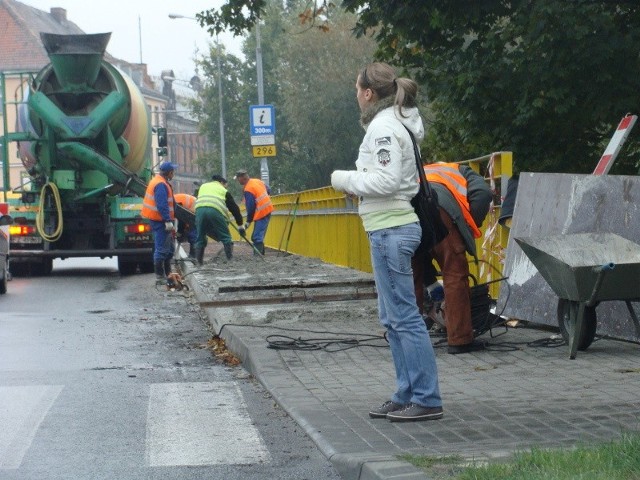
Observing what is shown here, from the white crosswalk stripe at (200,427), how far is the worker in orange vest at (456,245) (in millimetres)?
1710

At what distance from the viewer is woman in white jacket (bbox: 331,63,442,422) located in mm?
6789

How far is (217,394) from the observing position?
8625mm

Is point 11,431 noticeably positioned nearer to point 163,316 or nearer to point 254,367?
point 254,367

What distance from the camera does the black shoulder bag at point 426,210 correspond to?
23.5 ft

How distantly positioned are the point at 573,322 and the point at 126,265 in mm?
15808

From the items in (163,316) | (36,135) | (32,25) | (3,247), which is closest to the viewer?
(163,316)

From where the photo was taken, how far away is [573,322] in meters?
9.30

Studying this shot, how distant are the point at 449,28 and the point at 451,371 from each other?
9600mm

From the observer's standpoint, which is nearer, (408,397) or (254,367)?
(408,397)

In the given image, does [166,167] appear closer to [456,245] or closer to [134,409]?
[456,245]

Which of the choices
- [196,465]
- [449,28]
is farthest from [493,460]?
[449,28]

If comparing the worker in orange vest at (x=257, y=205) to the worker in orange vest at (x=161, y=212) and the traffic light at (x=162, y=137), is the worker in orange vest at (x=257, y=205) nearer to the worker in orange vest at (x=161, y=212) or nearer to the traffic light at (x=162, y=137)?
the traffic light at (x=162, y=137)

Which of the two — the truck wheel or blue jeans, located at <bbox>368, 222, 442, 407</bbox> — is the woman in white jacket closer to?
blue jeans, located at <bbox>368, 222, 442, 407</bbox>

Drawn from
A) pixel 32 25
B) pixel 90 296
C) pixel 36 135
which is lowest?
pixel 90 296
